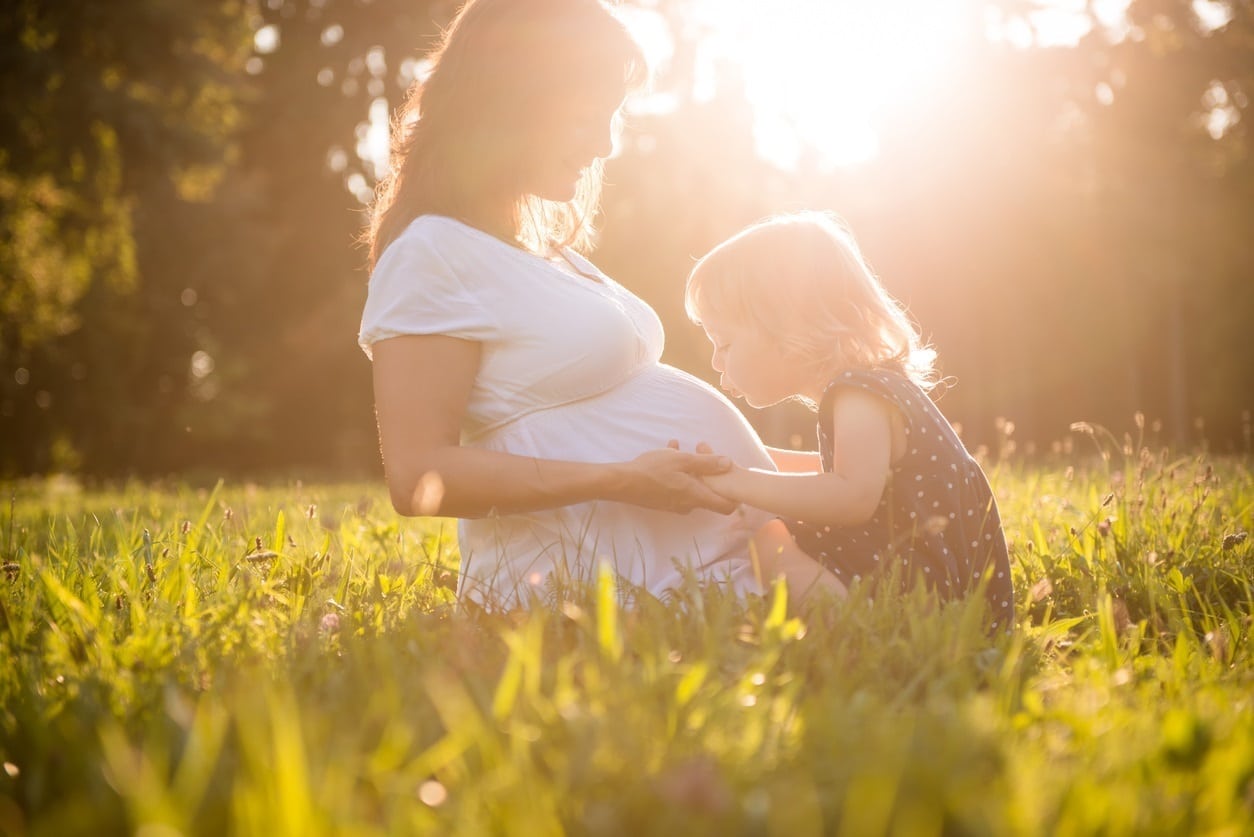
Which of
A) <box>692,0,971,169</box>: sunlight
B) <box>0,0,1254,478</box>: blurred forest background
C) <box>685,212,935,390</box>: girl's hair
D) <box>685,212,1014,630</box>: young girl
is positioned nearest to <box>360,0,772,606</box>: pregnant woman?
<box>685,212,1014,630</box>: young girl

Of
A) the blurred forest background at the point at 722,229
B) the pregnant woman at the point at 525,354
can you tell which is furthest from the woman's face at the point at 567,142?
the blurred forest background at the point at 722,229

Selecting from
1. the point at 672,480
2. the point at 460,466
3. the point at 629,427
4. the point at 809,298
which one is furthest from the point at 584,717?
the point at 809,298

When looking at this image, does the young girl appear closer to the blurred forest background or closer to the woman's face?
the woman's face

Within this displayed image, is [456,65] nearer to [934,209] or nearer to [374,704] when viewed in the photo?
[374,704]

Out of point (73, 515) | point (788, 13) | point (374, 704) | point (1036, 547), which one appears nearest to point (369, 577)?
point (374, 704)

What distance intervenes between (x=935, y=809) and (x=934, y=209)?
2142cm

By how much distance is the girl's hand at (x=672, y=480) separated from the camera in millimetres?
2590

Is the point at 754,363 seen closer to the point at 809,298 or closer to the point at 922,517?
the point at 809,298

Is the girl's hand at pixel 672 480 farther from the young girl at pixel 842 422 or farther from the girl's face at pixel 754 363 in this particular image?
the girl's face at pixel 754 363

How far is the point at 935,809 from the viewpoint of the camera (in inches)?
47.6

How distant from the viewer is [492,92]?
9.84ft

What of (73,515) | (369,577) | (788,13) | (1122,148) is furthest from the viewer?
(1122,148)

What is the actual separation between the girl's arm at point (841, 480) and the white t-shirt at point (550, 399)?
256 mm

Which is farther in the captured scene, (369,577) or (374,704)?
Result: (369,577)
